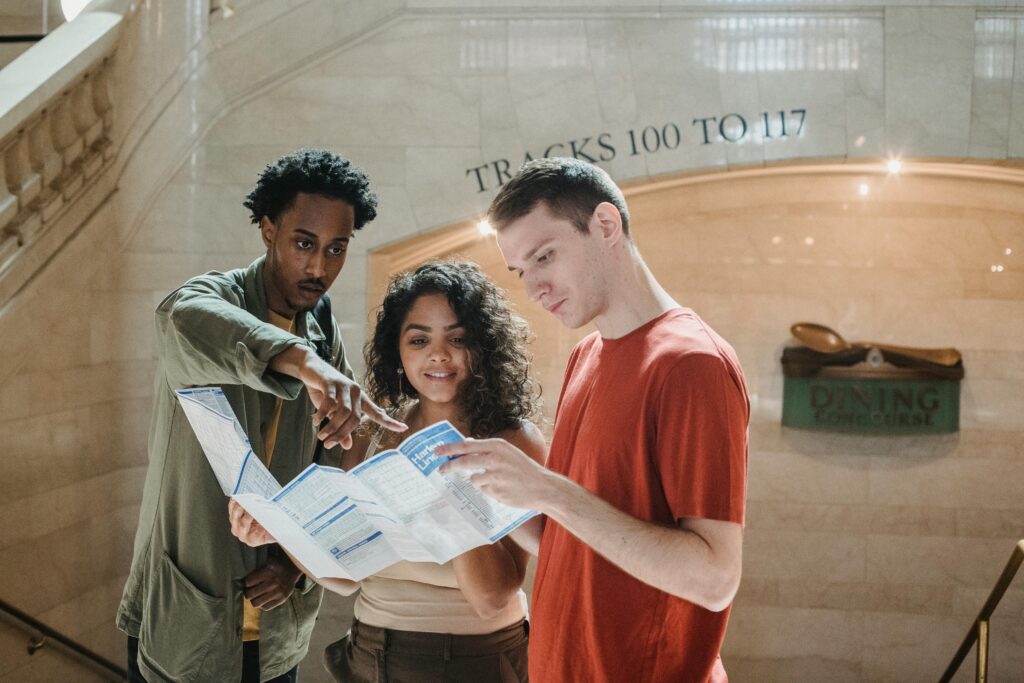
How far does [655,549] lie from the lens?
1608 mm

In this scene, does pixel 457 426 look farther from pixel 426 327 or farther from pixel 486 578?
pixel 486 578

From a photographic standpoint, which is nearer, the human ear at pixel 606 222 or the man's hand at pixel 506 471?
the man's hand at pixel 506 471

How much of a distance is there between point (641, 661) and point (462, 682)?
97cm

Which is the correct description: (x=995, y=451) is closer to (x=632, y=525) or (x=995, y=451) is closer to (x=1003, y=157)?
(x=1003, y=157)

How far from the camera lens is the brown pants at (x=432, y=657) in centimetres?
256

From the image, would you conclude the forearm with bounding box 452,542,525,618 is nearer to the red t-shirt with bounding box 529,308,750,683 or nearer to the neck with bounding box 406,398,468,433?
the neck with bounding box 406,398,468,433

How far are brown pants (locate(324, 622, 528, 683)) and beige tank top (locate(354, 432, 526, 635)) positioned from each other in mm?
21

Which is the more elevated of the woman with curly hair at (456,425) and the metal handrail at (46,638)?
the woman with curly hair at (456,425)

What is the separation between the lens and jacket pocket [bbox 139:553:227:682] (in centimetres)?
250

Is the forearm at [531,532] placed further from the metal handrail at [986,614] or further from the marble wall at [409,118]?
the marble wall at [409,118]

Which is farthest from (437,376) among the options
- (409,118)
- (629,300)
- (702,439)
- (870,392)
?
(870,392)

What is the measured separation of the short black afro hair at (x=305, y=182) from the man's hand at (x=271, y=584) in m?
0.92

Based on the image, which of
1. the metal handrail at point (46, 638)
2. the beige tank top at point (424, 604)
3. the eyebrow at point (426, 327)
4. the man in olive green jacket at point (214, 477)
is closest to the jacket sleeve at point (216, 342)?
the man in olive green jacket at point (214, 477)

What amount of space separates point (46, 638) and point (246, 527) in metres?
2.54
